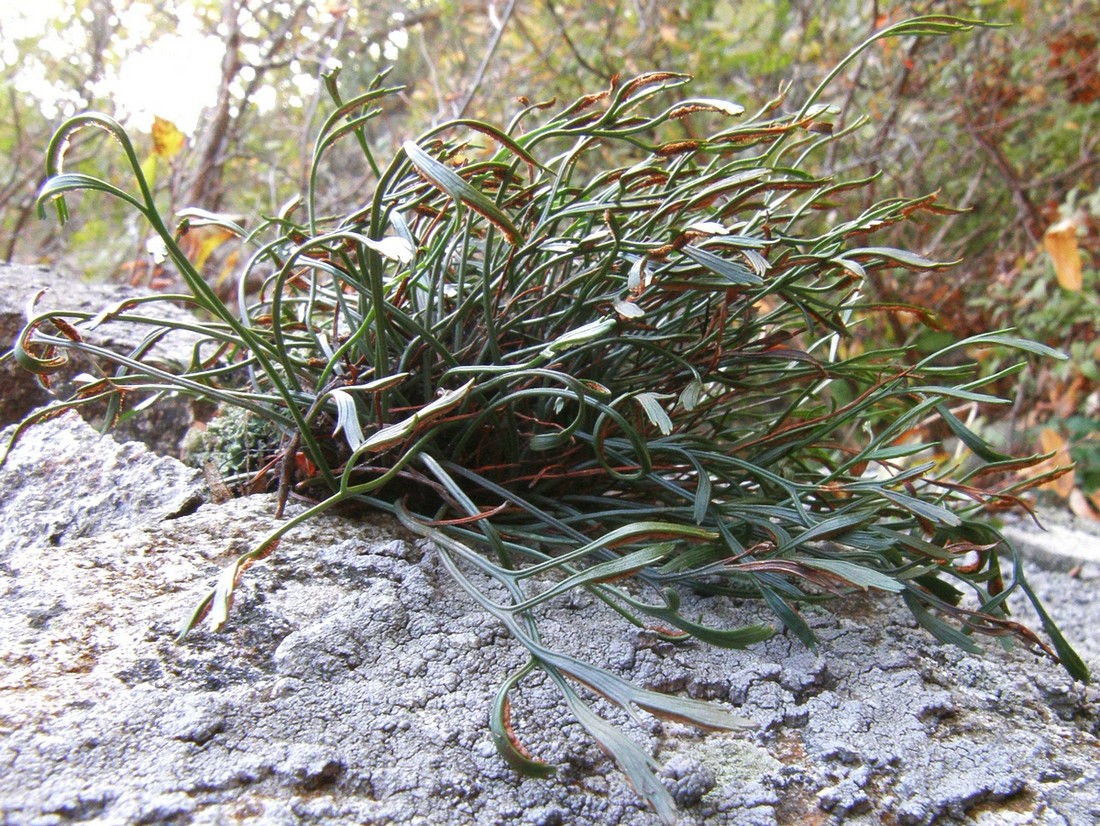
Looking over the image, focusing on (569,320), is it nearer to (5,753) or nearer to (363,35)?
(5,753)

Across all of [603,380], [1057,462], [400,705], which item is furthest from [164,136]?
[1057,462]

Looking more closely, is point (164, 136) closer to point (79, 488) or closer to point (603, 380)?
point (79, 488)

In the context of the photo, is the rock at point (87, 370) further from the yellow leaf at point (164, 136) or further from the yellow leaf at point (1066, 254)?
the yellow leaf at point (1066, 254)

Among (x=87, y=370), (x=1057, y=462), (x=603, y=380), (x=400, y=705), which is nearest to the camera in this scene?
(x=400, y=705)

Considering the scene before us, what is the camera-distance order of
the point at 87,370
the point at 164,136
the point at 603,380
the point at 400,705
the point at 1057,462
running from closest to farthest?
the point at 400,705 → the point at 603,380 → the point at 87,370 → the point at 164,136 → the point at 1057,462

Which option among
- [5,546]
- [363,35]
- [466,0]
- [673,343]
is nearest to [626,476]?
[673,343]

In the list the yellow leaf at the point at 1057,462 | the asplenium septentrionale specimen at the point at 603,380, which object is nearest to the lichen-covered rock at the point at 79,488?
the asplenium septentrionale specimen at the point at 603,380

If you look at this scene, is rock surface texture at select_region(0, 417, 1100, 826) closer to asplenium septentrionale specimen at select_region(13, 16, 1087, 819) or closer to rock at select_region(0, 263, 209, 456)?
asplenium septentrionale specimen at select_region(13, 16, 1087, 819)

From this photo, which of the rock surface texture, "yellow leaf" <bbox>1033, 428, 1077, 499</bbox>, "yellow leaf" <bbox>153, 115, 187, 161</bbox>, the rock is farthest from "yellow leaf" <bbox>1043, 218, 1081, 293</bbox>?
"yellow leaf" <bbox>153, 115, 187, 161</bbox>

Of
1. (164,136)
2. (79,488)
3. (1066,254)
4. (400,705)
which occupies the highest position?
(164,136)
